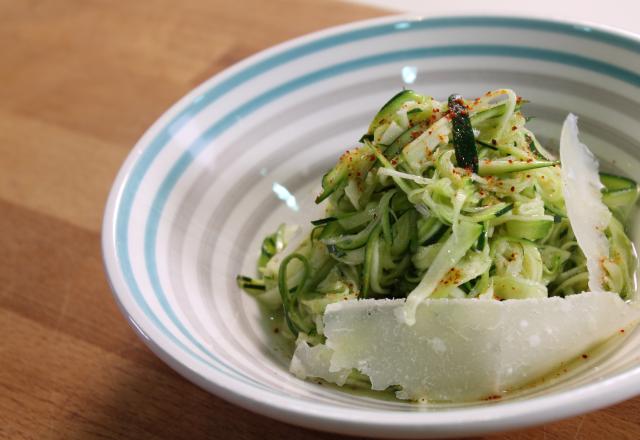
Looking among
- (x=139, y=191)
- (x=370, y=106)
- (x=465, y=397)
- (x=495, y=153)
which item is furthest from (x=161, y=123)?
(x=465, y=397)

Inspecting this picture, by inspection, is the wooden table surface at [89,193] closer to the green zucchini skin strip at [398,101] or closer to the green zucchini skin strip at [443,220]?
the green zucchini skin strip at [443,220]

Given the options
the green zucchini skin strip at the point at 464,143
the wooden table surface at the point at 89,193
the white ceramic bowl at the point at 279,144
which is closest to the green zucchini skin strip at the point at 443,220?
the green zucchini skin strip at the point at 464,143

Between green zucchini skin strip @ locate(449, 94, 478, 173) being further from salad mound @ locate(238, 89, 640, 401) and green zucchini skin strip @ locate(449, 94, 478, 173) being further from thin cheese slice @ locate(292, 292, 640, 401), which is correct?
thin cheese slice @ locate(292, 292, 640, 401)

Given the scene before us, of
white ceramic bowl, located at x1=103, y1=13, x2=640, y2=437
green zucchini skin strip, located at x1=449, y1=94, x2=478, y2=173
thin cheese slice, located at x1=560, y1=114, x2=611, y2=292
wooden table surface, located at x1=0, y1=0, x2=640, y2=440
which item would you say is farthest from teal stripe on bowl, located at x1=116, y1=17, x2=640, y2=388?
green zucchini skin strip, located at x1=449, y1=94, x2=478, y2=173

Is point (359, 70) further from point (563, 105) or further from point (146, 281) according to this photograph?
point (146, 281)

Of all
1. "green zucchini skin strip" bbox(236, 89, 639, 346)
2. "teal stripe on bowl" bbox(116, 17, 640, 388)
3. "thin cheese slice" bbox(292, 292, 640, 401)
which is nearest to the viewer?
"thin cheese slice" bbox(292, 292, 640, 401)

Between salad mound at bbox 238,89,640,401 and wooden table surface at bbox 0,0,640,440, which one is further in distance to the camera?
wooden table surface at bbox 0,0,640,440
